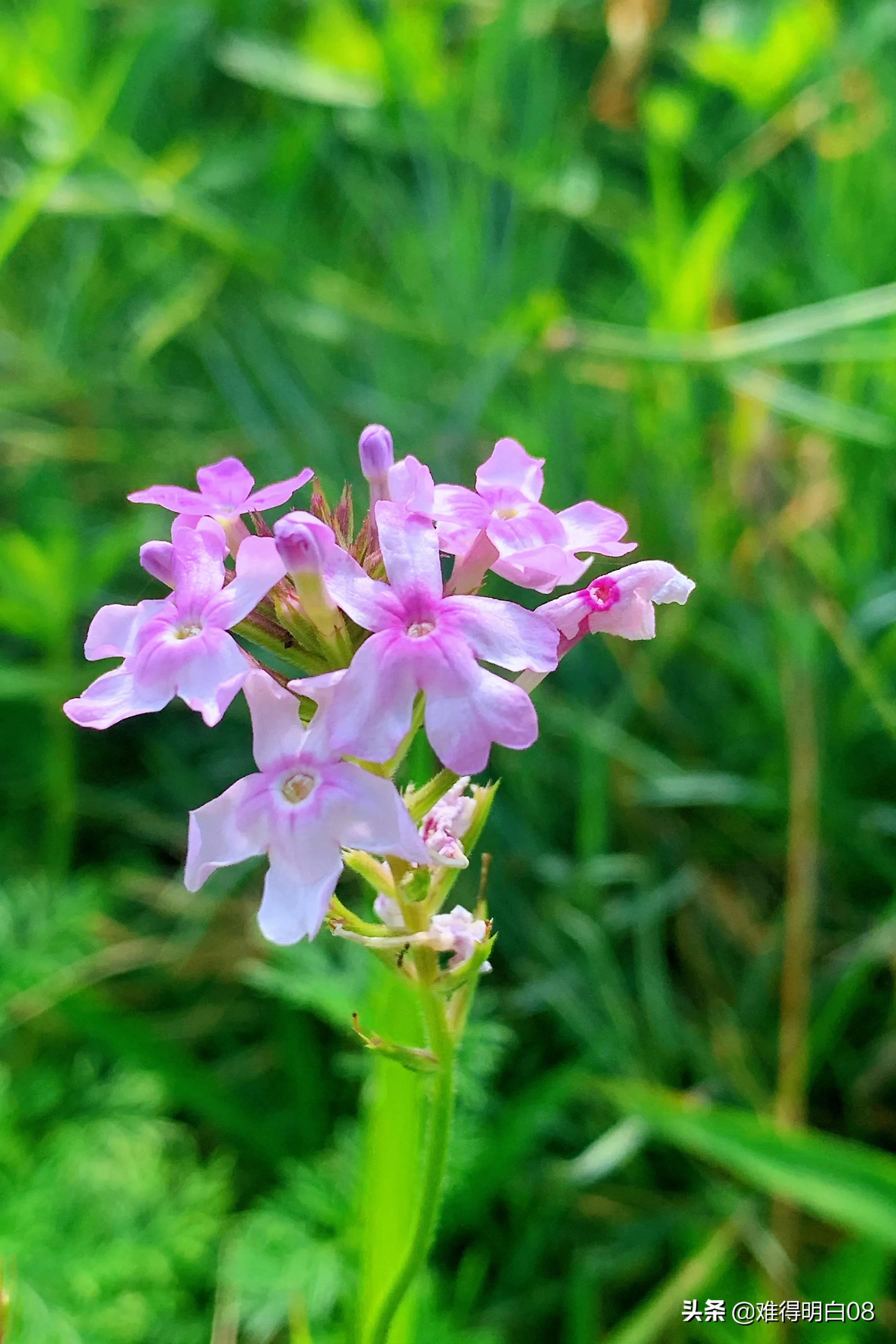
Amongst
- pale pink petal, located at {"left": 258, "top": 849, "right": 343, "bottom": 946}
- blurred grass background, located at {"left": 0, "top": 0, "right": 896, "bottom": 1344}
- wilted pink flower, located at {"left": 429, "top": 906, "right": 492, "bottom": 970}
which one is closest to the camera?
pale pink petal, located at {"left": 258, "top": 849, "right": 343, "bottom": 946}

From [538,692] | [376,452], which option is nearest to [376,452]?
[376,452]

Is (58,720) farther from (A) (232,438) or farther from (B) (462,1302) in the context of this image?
(B) (462,1302)

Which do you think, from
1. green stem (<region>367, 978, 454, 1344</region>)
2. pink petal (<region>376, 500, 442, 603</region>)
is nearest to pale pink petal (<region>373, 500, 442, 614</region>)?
pink petal (<region>376, 500, 442, 603</region>)

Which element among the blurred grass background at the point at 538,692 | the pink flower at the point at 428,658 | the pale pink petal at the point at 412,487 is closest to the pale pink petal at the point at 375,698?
the pink flower at the point at 428,658

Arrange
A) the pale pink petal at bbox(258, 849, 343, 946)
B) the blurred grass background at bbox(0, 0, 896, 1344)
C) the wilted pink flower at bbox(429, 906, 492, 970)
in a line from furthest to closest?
the blurred grass background at bbox(0, 0, 896, 1344), the wilted pink flower at bbox(429, 906, 492, 970), the pale pink petal at bbox(258, 849, 343, 946)

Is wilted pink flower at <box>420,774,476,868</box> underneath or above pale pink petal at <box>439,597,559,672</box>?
underneath

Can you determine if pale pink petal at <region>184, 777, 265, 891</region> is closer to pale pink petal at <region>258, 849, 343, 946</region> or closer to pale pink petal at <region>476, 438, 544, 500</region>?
pale pink petal at <region>258, 849, 343, 946</region>

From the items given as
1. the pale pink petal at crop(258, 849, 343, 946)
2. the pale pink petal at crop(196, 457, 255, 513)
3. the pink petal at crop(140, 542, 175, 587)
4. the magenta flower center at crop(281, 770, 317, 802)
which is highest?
the pale pink petal at crop(196, 457, 255, 513)

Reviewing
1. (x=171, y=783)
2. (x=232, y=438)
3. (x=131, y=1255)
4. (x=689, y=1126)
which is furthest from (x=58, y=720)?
(x=689, y=1126)

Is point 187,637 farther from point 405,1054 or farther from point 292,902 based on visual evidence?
point 405,1054
